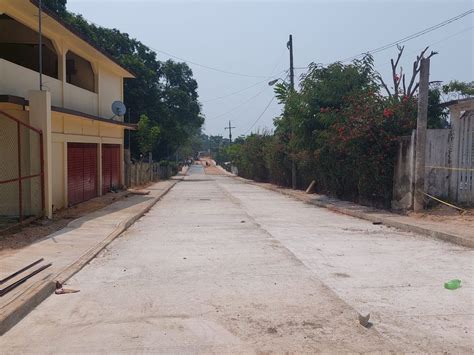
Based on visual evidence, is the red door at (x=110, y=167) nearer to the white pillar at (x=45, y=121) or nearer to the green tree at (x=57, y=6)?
the white pillar at (x=45, y=121)

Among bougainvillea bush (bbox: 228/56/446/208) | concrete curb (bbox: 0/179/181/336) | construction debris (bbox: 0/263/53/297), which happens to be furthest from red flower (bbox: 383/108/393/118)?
construction debris (bbox: 0/263/53/297)

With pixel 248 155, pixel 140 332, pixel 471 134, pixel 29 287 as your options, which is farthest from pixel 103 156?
pixel 248 155

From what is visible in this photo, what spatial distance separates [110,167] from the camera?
2561 centimetres

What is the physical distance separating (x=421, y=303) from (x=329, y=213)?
1201 centimetres

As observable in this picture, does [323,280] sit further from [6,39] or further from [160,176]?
[160,176]

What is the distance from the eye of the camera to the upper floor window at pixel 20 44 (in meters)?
17.4

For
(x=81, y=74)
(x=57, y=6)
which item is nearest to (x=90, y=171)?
(x=81, y=74)

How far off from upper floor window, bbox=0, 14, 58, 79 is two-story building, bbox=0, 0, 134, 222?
32mm

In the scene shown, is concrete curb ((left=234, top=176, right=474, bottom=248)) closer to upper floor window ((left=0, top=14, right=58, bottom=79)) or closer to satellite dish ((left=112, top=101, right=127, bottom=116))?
satellite dish ((left=112, top=101, right=127, bottom=116))

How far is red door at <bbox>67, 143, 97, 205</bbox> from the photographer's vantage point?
18453mm

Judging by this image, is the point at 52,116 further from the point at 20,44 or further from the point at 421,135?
the point at 421,135

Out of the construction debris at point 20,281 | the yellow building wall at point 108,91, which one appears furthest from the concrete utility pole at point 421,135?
the yellow building wall at point 108,91

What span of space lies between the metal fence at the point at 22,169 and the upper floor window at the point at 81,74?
326 inches

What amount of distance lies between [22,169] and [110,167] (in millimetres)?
11431
